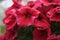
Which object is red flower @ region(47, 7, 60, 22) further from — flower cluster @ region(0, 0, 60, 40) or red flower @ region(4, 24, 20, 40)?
red flower @ region(4, 24, 20, 40)

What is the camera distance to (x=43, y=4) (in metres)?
0.99

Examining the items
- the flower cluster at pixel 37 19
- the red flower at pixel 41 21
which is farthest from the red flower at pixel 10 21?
the red flower at pixel 41 21

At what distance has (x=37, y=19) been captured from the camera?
0.96 meters

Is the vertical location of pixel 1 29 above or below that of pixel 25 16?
below

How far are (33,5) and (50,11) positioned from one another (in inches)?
4.9

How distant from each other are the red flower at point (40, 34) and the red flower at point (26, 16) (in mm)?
57

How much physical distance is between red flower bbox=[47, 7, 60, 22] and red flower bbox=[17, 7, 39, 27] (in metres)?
0.06

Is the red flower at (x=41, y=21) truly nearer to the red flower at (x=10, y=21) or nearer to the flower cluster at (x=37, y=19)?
the flower cluster at (x=37, y=19)

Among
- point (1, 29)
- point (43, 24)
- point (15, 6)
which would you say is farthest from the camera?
point (1, 29)

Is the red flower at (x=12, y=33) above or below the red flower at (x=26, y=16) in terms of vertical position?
below

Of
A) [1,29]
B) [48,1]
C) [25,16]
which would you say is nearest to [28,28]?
[25,16]

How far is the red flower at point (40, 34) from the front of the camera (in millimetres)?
964

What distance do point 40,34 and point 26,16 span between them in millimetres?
105

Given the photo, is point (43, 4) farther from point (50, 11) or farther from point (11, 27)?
point (11, 27)
